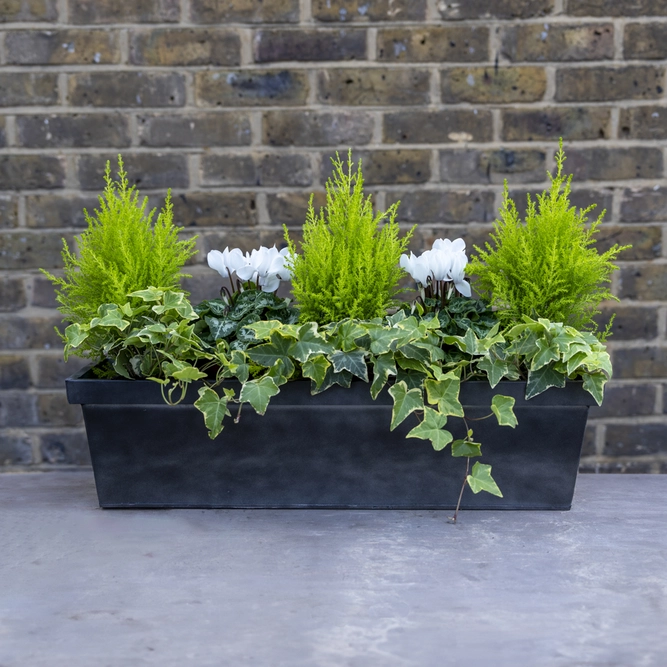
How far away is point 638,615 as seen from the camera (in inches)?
34.7

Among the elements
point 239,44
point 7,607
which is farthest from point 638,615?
point 239,44

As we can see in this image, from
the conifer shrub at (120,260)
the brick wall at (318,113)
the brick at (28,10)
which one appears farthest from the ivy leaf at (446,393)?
the brick at (28,10)

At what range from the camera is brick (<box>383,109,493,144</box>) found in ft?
5.75

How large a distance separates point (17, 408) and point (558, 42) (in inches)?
67.5

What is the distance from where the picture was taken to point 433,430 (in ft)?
3.81

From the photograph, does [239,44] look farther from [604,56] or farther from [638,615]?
[638,615]

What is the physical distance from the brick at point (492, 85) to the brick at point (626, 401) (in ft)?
2.62

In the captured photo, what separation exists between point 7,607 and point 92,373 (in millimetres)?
504

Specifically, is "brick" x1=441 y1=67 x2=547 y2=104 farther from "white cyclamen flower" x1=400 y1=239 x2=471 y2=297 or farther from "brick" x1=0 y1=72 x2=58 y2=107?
"brick" x1=0 y1=72 x2=58 y2=107

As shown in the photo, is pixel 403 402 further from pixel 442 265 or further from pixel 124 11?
pixel 124 11

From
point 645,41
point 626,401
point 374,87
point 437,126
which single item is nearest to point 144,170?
point 374,87

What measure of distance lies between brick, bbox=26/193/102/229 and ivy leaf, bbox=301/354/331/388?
915 mm

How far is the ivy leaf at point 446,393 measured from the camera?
117cm

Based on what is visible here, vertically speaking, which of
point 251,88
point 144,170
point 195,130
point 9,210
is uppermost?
point 251,88
